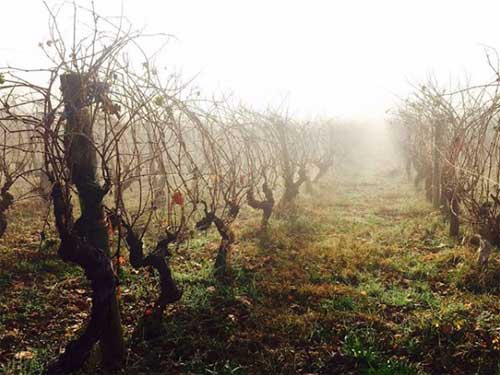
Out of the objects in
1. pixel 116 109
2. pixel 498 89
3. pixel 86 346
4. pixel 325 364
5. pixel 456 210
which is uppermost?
pixel 498 89

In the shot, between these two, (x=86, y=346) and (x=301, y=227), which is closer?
(x=86, y=346)

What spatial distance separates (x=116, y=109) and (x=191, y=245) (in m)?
4.53

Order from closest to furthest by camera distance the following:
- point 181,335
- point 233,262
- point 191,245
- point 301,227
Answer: point 181,335 < point 233,262 < point 191,245 < point 301,227

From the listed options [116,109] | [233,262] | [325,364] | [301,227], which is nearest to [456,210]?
[301,227]

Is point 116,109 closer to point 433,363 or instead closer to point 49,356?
point 49,356

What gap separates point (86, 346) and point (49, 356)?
70cm

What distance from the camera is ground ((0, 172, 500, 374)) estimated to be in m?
3.62

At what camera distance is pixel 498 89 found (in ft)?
16.6

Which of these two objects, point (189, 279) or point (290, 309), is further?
point (189, 279)

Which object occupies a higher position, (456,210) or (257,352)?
(456,210)

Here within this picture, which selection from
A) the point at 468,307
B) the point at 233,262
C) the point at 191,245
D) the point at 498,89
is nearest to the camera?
the point at 468,307

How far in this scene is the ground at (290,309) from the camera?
11.9ft

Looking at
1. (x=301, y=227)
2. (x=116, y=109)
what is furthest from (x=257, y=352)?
(x=301, y=227)

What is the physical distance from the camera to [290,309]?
4668 mm
